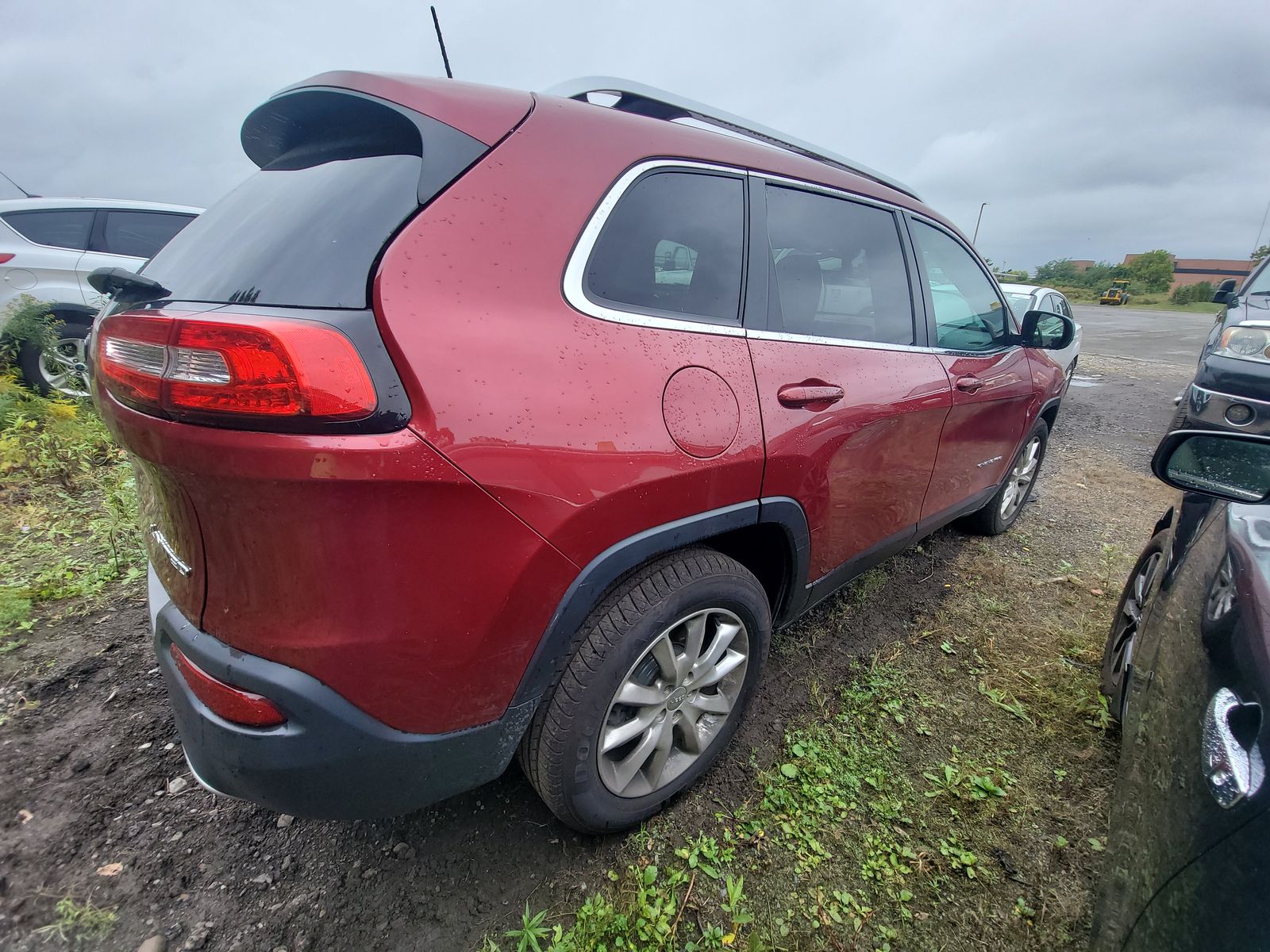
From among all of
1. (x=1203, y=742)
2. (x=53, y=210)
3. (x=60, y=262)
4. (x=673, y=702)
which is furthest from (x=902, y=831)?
(x=53, y=210)

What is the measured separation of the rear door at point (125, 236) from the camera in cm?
499

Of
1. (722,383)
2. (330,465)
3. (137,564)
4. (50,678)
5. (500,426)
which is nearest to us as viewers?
(330,465)

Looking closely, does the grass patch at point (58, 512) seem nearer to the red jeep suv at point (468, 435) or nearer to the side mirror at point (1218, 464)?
the red jeep suv at point (468, 435)

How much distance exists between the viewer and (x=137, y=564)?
2.91m

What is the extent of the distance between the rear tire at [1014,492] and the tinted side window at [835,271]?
5.53ft

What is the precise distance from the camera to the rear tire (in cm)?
347

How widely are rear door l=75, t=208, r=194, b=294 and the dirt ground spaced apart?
4.41 metres

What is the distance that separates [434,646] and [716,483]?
2.48 ft

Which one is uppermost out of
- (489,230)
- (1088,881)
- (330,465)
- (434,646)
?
(489,230)

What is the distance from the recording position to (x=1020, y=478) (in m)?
3.71

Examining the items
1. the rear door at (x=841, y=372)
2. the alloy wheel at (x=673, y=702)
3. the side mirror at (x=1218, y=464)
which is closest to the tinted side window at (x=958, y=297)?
the rear door at (x=841, y=372)

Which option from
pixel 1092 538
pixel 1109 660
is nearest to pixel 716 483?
pixel 1109 660

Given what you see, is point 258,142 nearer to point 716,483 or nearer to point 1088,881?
point 716,483

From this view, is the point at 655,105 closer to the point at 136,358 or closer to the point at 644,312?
the point at 644,312
